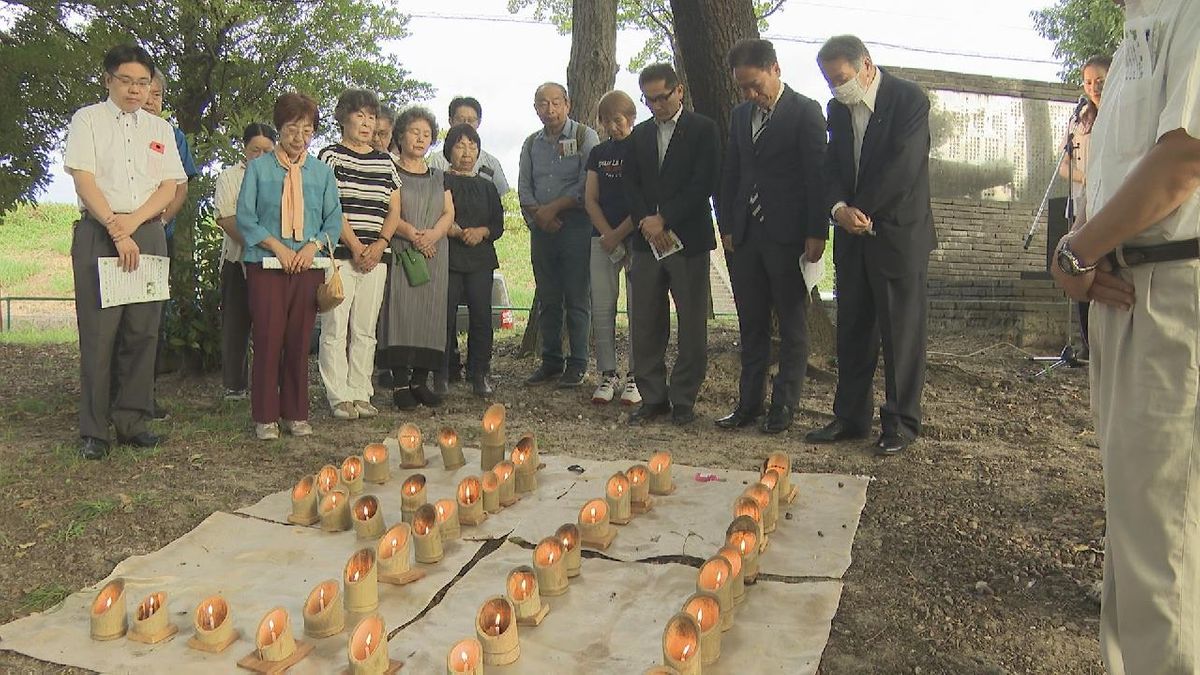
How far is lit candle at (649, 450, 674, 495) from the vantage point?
4020 mm

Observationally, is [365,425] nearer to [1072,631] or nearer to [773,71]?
[773,71]

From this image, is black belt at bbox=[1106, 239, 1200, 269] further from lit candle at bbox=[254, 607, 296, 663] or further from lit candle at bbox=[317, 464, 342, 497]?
lit candle at bbox=[317, 464, 342, 497]

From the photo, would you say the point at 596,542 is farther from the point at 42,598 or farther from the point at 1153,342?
the point at 1153,342

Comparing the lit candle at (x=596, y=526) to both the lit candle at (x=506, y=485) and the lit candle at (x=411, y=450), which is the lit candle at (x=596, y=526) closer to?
the lit candle at (x=506, y=485)

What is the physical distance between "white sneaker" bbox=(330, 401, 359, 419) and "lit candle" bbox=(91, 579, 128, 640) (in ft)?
9.52

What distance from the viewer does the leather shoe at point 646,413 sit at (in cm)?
564

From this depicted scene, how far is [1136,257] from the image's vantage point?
1.99 m

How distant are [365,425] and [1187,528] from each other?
446 centimetres

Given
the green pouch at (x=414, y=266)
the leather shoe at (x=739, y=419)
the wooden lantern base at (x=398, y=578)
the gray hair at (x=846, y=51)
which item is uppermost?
the gray hair at (x=846, y=51)

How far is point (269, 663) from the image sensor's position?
101 inches

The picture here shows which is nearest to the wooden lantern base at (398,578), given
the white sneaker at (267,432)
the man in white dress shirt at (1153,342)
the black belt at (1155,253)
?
the man in white dress shirt at (1153,342)

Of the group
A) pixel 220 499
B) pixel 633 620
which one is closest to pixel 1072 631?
pixel 633 620

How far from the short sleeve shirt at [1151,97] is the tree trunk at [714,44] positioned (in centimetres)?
469

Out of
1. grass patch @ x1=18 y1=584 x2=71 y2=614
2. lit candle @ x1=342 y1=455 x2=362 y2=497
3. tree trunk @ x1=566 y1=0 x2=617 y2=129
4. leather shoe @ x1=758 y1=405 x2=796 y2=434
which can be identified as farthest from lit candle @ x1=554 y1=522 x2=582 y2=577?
tree trunk @ x1=566 y1=0 x2=617 y2=129
